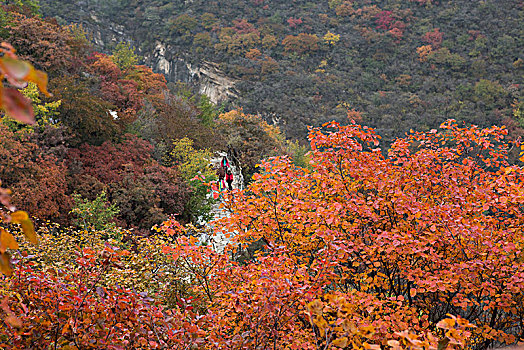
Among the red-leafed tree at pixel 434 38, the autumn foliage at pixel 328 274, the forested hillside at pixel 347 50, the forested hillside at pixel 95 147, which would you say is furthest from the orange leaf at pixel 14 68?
the red-leafed tree at pixel 434 38

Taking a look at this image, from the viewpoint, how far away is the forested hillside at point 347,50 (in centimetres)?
3156

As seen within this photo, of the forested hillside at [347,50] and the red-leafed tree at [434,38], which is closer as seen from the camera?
the forested hillside at [347,50]

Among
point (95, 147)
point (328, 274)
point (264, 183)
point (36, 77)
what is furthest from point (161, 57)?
point (36, 77)

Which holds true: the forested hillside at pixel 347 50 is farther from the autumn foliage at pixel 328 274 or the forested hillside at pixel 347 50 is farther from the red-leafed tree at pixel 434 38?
the autumn foliage at pixel 328 274

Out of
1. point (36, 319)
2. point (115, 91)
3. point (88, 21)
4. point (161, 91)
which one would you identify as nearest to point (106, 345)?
point (36, 319)

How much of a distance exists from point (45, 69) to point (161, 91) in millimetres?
8526

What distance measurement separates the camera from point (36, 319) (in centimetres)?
298

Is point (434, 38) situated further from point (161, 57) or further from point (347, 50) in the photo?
point (161, 57)

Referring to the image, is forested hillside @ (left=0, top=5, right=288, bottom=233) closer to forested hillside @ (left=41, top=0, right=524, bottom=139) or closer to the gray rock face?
forested hillside @ (left=41, top=0, right=524, bottom=139)

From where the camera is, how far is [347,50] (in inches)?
1547

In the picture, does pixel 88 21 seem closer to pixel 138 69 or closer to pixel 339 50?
pixel 138 69

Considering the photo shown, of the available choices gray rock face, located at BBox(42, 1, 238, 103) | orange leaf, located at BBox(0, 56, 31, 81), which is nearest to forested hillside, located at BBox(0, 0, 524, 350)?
orange leaf, located at BBox(0, 56, 31, 81)

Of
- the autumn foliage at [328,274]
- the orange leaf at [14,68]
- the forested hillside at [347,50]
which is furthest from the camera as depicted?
the forested hillside at [347,50]

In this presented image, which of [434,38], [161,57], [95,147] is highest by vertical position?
[434,38]
